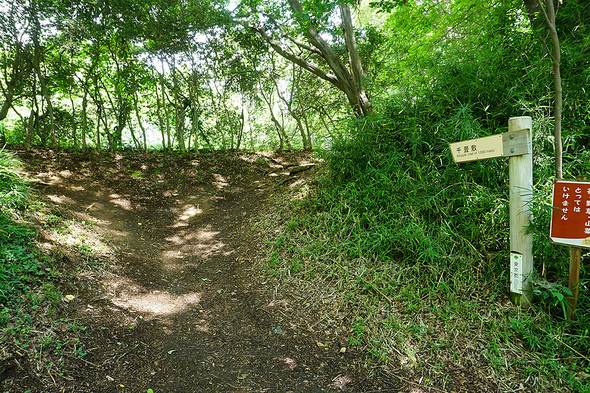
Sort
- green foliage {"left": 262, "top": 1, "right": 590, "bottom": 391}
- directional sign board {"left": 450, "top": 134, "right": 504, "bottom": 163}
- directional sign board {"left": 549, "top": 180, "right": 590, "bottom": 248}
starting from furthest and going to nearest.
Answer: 1. directional sign board {"left": 450, "top": 134, "right": 504, "bottom": 163}
2. green foliage {"left": 262, "top": 1, "right": 590, "bottom": 391}
3. directional sign board {"left": 549, "top": 180, "right": 590, "bottom": 248}

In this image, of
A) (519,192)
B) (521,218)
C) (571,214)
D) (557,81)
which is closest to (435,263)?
(521,218)

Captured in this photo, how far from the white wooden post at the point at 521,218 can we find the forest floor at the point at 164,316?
143cm

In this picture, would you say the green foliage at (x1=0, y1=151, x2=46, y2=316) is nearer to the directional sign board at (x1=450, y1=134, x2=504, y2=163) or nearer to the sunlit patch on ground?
the sunlit patch on ground

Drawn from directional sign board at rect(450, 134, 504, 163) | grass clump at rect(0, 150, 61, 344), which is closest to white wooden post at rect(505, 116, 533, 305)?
directional sign board at rect(450, 134, 504, 163)

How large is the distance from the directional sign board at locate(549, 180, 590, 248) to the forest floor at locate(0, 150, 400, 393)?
1.79 metres

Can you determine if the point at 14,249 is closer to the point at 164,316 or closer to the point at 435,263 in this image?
the point at 164,316

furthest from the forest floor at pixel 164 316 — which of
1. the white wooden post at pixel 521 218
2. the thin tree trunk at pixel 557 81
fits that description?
the thin tree trunk at pixel 557 81

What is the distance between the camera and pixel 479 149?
2615 millimetres

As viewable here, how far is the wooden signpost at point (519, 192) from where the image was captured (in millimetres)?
2461

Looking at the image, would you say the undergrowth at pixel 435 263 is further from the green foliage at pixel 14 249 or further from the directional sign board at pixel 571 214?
the green foliage at pixel 14 249

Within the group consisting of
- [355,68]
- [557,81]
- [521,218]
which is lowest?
[521,218]

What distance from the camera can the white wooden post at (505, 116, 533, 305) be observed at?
2.47m

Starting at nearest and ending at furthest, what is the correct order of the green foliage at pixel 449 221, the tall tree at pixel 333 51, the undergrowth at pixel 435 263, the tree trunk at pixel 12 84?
the undergrowth at pixel 435 263, the green foliage at pixel 449 221, the tall tree at pixel 333 51, the tree trunk at pixel 12 84

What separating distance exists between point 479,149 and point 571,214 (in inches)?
33.7
